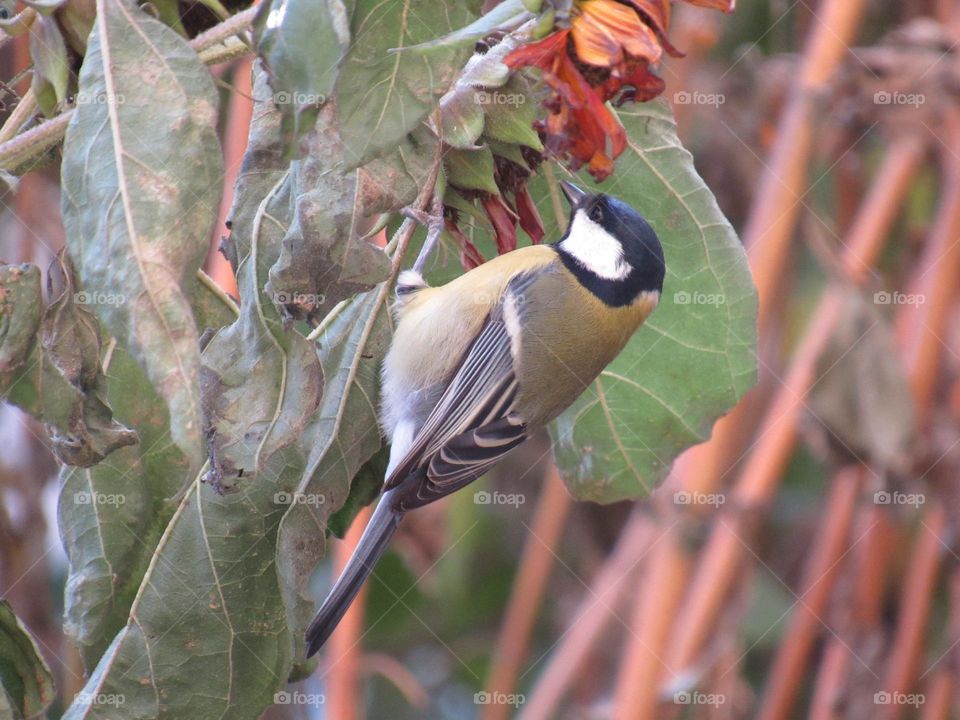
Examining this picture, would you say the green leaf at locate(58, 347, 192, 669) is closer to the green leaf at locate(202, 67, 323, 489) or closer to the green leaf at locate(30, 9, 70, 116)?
the green leaf at locate(202, 67, 323, 489)

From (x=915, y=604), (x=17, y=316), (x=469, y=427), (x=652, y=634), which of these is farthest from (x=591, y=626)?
(x=17, y=316)

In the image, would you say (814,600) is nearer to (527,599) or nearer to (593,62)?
(527,599)

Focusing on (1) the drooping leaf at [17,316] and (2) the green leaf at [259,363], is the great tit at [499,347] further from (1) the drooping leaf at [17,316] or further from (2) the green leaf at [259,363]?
(1) the drooping leaf at [17,316]

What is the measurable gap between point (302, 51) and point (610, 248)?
53.3 inches

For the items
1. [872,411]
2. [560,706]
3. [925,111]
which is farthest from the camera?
[560,706]

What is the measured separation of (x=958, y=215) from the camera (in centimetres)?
285

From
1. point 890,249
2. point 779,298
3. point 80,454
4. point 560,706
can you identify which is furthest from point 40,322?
point 890,249

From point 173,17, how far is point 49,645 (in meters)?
1.81

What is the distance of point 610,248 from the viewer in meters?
2.26

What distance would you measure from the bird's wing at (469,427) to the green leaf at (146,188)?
99 cm

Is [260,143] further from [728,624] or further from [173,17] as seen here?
[728,624]

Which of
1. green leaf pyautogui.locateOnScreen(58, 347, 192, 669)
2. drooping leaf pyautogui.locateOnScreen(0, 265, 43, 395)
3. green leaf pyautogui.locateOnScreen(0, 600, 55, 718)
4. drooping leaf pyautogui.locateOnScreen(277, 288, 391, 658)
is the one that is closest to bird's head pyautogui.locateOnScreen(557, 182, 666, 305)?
drooping leaf pyautogui.locateOnScreen(277, 288, 391, 658)

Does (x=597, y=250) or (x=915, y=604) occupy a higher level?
(x=597, y=250)

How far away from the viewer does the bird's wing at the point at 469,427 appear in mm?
1989
